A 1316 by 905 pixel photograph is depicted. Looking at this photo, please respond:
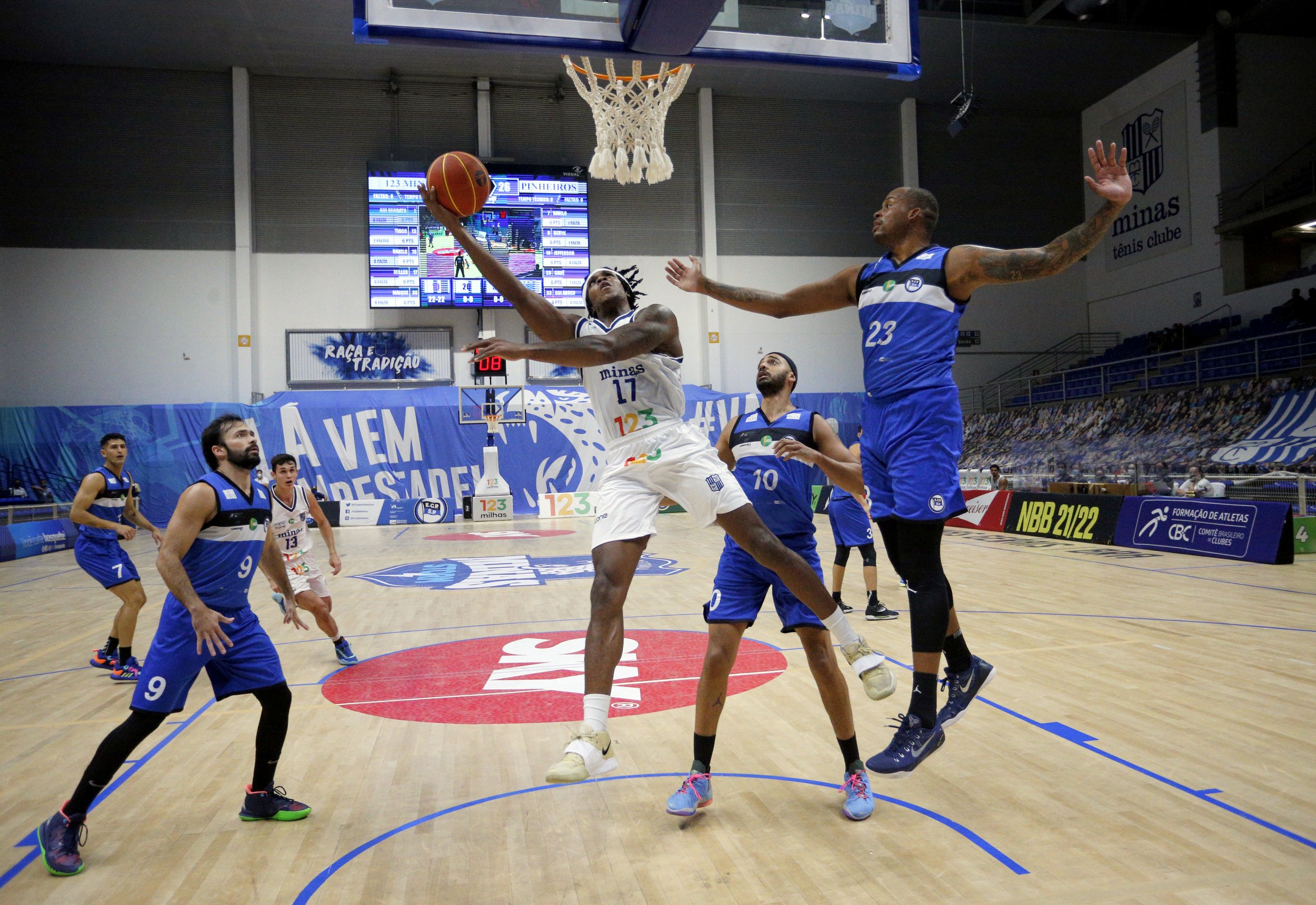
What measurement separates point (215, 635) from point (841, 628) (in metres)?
2.43

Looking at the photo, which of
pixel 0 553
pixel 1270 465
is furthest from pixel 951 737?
pixel 0 553

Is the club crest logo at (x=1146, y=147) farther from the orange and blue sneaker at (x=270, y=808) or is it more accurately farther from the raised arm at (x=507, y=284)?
the orange and blue sneaker at (x=270, y=808)

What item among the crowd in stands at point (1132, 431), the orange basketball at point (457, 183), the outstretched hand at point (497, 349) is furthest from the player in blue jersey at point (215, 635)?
the crowd in stands at point (1132, 431)

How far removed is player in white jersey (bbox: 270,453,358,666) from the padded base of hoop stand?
3821 millimetres

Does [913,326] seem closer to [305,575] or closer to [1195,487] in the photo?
[305,575]

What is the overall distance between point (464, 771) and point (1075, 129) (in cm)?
2936

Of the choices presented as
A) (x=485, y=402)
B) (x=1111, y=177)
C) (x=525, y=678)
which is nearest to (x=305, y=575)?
(x=525, y=678)

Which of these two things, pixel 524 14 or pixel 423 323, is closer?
pixel 524 14

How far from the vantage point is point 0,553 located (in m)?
14.5

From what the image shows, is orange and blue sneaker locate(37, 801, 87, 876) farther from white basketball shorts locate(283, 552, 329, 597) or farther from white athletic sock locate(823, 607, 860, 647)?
white basketball shorts locate(283, 552, 329, 597)

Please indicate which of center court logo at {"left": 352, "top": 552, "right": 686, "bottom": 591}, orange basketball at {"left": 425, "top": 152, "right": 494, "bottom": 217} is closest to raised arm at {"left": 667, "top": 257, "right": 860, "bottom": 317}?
orange basketball at {"left": 425, "top": 152, "right": 494, "bottom": 217}

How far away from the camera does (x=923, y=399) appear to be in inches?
134

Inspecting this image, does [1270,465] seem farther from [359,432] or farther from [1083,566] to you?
[359,432]

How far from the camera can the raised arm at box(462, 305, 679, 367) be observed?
3.11 m
